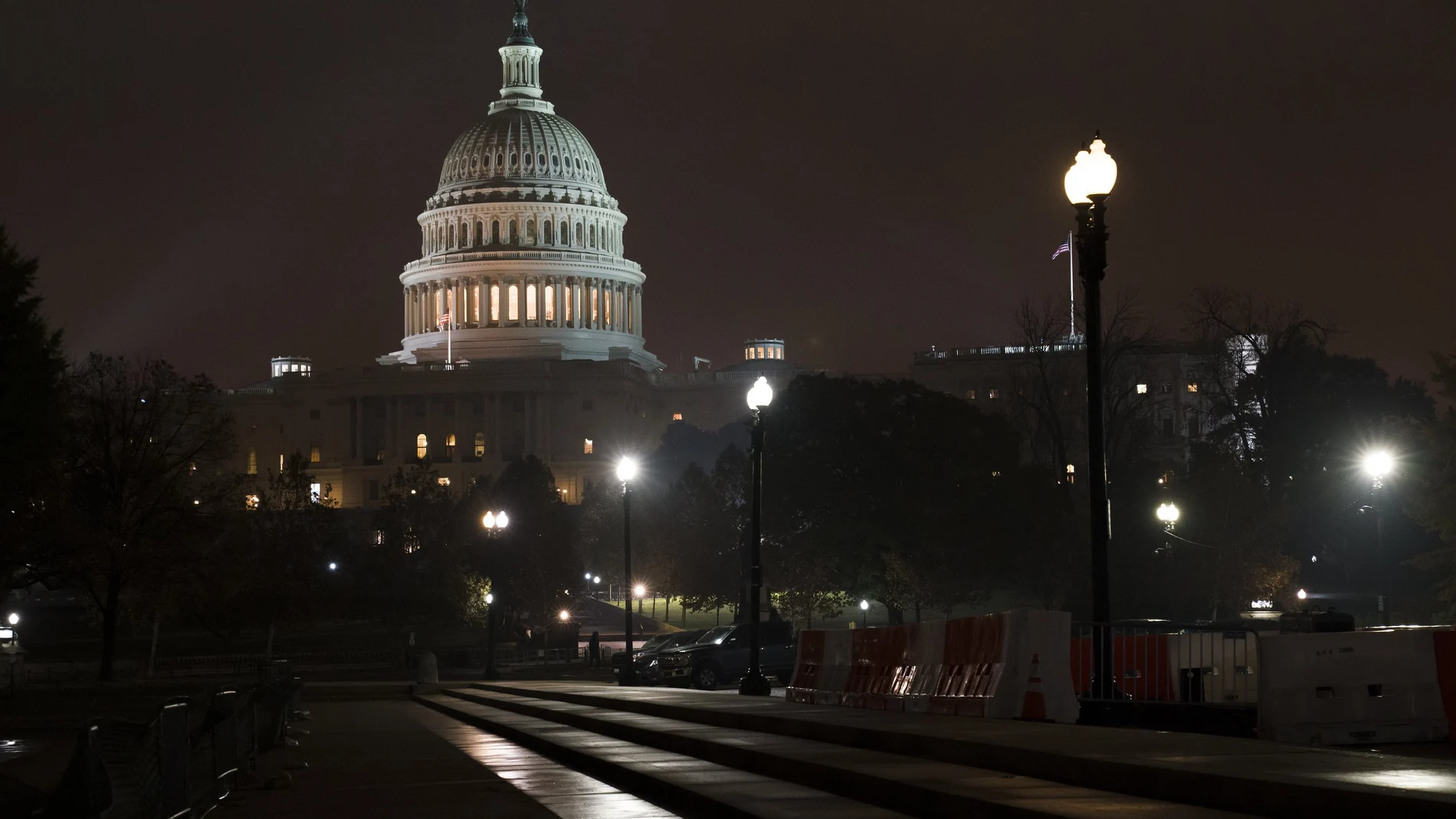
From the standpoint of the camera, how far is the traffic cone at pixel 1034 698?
16.8 metres

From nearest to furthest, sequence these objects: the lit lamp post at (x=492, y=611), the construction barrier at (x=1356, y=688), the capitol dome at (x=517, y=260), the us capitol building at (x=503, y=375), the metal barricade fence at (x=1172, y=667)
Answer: the construction barrier at (x=1356, y=688) → the metal barricade fence at (x=1172, y=667) → the lit lamp post at (x=492, y=611) → the us capitol building at (x=503, y=375) → the capitol dome at (x=517, y=260)

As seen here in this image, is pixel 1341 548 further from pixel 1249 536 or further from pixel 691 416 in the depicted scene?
pixel 691 416

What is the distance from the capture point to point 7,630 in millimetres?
77000

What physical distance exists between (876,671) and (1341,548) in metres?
68.3

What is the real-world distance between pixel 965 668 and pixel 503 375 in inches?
6525

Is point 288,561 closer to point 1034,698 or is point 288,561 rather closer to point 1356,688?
point 1034,698

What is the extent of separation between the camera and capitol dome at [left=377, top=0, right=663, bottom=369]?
194 meters

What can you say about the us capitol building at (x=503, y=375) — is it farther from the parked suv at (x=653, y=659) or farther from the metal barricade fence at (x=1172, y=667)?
the metal barricade fence at (x=1172, y=667)

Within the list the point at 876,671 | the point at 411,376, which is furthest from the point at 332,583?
the point at 411,376

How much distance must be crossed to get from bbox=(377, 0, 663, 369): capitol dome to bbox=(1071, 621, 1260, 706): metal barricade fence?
567ft

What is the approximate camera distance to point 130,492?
2112 inches

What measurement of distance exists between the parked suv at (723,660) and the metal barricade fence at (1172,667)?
2494cm

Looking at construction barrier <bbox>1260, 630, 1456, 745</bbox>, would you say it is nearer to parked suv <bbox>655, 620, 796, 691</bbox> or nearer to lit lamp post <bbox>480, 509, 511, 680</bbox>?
parked suv <bbox>655, 620, 796, 691</bbox>

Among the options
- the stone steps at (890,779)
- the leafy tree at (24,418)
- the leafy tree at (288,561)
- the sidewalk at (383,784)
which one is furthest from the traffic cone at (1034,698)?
the leafy tree at (288,561)
